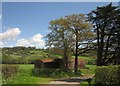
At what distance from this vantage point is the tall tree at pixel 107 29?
25312mm

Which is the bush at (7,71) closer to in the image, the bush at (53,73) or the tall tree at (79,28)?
the bush at (53,73)

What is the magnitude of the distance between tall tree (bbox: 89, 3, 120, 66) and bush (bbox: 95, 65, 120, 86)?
8882mm

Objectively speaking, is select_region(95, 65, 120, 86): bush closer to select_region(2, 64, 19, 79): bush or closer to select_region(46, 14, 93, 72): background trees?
select_region(2, 64, 19, 79): bush

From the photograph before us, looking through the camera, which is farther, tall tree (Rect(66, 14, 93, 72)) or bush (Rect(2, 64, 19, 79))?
tall tree (Rect(66, 14, 93, 72))

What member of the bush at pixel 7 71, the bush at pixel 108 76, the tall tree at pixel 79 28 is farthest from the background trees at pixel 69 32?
the bush at pixel 108 76

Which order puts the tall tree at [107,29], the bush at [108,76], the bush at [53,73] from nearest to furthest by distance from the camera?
Answer: the bush at [108,76]
the tall tree at [107,29]
the bush at [53,73]

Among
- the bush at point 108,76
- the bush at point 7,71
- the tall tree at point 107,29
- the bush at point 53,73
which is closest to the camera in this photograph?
the bush at point 108,76

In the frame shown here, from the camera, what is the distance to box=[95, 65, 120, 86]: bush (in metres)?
14.3

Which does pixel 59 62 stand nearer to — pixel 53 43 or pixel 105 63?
pixel 53 43

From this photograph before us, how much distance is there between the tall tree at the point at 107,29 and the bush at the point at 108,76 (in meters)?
8.88

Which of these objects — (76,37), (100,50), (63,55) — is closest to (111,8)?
(100,50)

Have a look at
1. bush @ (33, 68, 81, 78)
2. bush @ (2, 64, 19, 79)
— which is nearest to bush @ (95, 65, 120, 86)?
bush @ (2, 64, 19, 79)

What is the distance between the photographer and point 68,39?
107 feet

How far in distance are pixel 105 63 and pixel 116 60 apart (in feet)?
6.86
